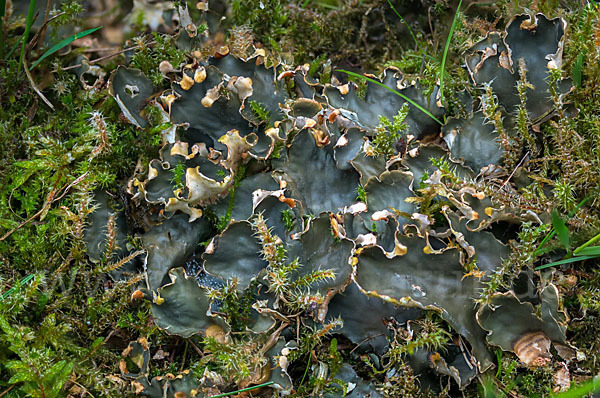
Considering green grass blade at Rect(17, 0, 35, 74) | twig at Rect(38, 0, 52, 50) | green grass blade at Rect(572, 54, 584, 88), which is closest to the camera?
Answer: green grass blade at Rect(572, 54, 584, 88)

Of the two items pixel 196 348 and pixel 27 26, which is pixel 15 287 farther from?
pixel 27 26

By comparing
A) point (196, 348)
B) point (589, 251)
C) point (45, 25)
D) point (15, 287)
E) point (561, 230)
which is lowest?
point (196, 348)

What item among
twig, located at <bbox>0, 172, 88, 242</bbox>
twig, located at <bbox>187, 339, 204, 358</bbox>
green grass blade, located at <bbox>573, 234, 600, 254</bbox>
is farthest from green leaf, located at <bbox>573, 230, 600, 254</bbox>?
twig, located at <bbox>0, 172, 88, 242</bbox>

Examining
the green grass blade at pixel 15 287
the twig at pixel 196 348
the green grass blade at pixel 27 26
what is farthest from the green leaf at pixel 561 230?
the green grass blade at pixel 27 26

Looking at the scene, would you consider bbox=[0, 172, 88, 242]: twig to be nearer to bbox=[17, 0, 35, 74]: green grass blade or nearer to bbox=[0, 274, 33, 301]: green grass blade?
bbox=[0, 274, 33, 301]: green grass blade

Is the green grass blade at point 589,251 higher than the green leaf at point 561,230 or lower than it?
lower

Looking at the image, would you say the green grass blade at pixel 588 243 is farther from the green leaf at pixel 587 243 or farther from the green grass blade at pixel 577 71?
the green grass blade at pixel 577 71

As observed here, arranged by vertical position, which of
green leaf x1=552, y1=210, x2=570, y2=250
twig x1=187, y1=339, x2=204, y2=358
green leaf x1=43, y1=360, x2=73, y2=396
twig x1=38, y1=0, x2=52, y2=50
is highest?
twig x1=38, y1=0, x2=52, y2=50

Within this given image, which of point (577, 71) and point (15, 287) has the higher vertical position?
point (577, 71)

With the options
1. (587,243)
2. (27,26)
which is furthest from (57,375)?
(587,243)
